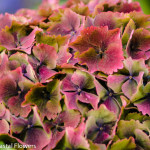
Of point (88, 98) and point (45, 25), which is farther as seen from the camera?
point (45, 25)

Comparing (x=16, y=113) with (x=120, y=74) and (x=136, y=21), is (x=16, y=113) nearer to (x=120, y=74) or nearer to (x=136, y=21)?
(x=120, y=74)

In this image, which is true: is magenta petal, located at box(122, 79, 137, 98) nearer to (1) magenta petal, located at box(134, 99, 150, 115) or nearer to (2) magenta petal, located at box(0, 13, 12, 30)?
(1) magenta petal, located at box(134, 99, 150, 115)

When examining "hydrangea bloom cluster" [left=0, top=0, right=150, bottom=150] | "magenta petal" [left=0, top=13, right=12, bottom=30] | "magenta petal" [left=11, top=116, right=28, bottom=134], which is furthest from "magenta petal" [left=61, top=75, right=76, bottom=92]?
"magenta petal" [left=0, top=13, right=12, bottom=30]

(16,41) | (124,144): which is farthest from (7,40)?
(124,144)

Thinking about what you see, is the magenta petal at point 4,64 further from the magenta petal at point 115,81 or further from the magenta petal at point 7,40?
the magenta petal at point 115,81

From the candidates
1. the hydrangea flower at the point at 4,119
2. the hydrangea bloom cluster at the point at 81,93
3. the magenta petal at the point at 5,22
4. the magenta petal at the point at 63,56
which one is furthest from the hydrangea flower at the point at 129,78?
the magenta petal at the point at 5,22

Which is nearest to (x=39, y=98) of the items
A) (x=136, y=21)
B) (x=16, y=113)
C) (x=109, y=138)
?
(x=16, y=113)
